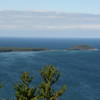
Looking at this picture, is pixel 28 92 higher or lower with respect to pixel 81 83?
higher

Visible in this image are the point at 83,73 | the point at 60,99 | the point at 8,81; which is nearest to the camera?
the point at 60,99

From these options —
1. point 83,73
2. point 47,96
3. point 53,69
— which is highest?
point 53,69

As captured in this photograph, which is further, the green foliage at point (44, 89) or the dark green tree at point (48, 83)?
the dark green tree at point (48, 83)

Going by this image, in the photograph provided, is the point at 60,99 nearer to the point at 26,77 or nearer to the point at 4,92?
the point at 4,92

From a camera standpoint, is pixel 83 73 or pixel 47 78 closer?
pixel 47 78

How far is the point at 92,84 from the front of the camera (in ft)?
375

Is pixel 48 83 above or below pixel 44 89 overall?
above

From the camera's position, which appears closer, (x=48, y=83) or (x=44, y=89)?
(x=48, y=83)

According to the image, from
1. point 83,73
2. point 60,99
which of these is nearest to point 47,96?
point 60,99

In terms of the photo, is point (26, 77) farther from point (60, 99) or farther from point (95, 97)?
point (95, 97)

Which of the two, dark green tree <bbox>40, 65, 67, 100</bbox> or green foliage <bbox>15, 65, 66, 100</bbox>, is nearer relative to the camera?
green foliage <bbox>15, 65, 66, 100</bbox>

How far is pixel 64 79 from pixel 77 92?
23952mm

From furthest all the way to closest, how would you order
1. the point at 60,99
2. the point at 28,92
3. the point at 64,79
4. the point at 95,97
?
the point at 64,79 → the point at 95,97 → the point at 60,99 → the point at 28,92

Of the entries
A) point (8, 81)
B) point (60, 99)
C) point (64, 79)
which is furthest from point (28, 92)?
point (64, 79)
